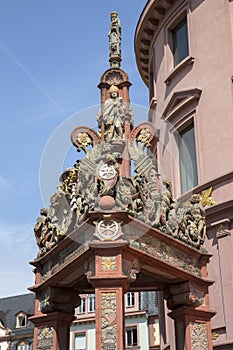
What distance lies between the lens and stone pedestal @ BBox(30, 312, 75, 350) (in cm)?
1067

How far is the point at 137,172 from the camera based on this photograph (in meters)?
10.8

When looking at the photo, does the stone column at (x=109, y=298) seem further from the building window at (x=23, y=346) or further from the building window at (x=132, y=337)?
the building window at (x=23, y=346)

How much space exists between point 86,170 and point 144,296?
32501 mm

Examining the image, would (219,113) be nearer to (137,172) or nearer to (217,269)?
(217,269)

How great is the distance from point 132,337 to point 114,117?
3219 centimetres

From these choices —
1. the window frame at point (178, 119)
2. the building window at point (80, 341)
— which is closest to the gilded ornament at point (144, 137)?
the window frame at point (178, 119)

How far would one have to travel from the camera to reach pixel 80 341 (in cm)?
4094

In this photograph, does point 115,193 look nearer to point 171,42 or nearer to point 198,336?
point 198,336

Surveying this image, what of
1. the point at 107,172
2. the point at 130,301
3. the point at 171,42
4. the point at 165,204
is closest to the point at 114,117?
the point at 107,172

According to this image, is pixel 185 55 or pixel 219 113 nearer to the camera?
pixel 219 113

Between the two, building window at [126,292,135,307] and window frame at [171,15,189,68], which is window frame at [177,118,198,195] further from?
building window at [126,292,135,307]

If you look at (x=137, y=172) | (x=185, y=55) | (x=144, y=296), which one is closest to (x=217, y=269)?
(x=137, y=172)

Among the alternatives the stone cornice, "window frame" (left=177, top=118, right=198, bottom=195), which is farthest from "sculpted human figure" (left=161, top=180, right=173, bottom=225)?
the stone cornice

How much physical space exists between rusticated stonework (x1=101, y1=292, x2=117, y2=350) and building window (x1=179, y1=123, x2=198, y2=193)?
7828 millimetres
